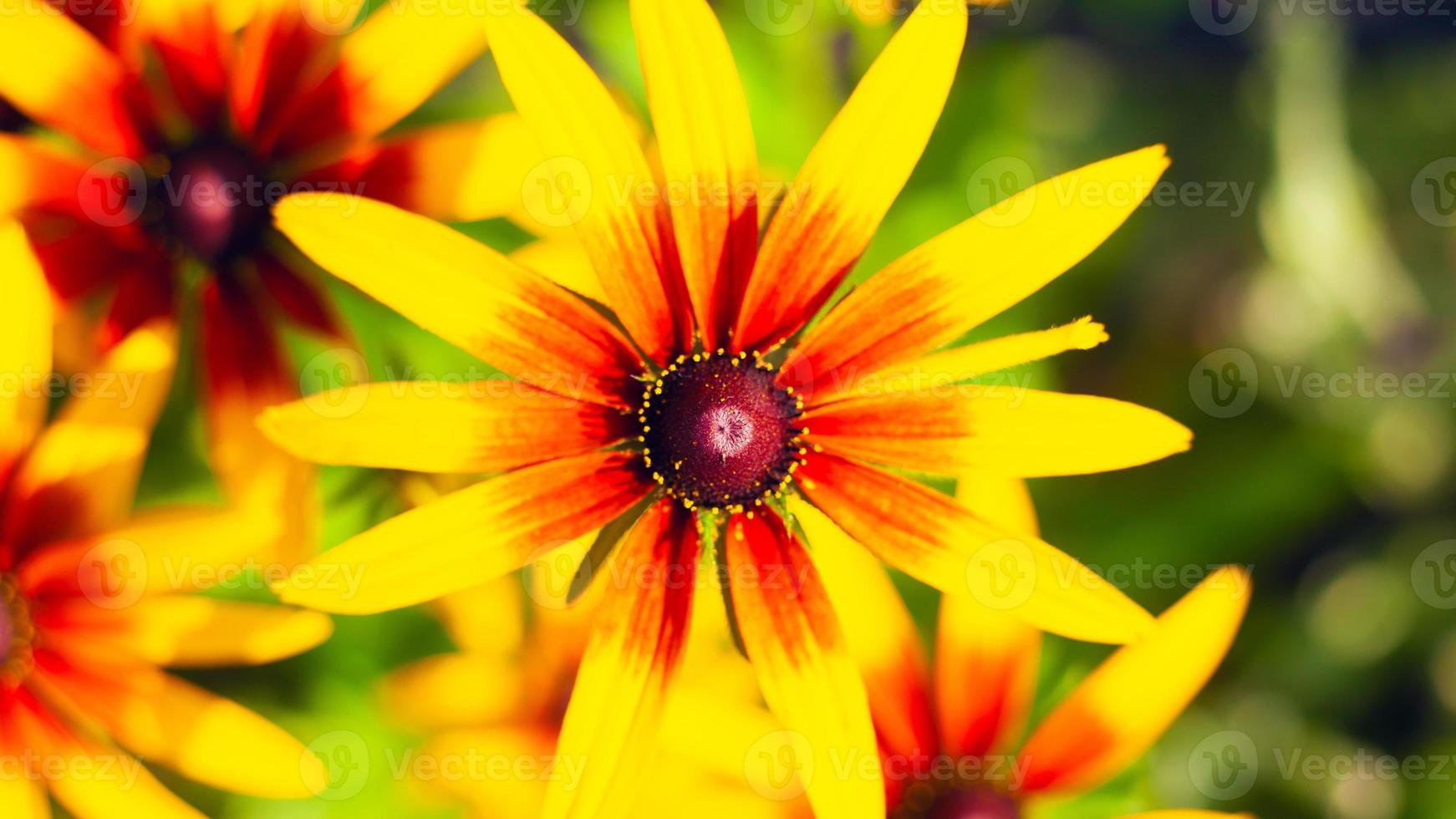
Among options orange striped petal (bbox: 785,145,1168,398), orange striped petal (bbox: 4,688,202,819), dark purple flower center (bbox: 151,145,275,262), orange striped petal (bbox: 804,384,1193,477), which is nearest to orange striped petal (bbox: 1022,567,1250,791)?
orange striped petal (bbox: 804,384,1193,477)

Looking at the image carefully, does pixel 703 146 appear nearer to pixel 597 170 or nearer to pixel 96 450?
pixel 597 170

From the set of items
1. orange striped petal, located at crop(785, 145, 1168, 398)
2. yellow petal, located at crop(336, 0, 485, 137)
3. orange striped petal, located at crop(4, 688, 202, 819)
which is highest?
yellow petal, located at crop(336, 0, 485, 137)

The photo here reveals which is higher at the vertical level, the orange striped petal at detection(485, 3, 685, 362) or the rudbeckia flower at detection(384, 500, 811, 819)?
the orange striped petal at detection(485, 3, 685, 362)

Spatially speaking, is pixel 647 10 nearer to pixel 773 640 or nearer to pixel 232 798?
pixel 773 640

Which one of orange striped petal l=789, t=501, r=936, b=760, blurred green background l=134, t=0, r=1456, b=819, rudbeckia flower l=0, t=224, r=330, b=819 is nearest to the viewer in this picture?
rudbeckia flower l=0, t=224, r=330, b=819

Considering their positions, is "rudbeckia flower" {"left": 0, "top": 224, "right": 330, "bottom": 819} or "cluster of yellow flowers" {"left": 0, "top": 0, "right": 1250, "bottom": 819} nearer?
"cluster of yellow flowers" {"left": 0, "top": 0, "right": 1250, "bottom": 819}

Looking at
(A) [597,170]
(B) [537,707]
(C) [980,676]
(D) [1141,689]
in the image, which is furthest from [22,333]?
(D) [1141,689]

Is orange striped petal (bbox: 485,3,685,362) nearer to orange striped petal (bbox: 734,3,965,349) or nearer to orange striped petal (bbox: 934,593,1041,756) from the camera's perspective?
orange striped petal (bbox: 734,3,965,349)
